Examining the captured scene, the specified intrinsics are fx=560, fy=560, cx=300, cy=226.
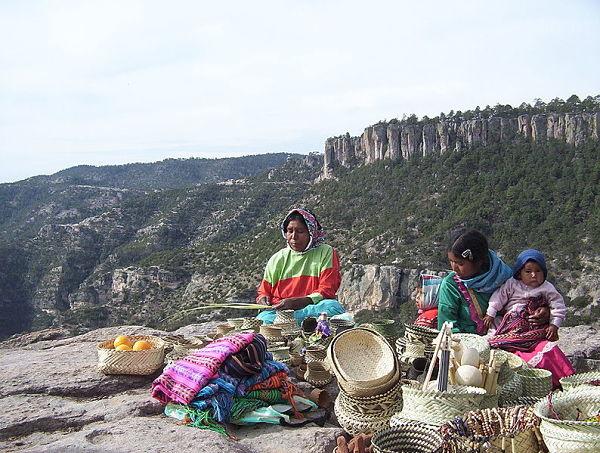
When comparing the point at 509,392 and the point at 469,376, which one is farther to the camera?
the point at 509,392

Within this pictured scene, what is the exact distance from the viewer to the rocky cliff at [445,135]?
4297 centimetres

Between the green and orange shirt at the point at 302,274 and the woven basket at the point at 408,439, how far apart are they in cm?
301

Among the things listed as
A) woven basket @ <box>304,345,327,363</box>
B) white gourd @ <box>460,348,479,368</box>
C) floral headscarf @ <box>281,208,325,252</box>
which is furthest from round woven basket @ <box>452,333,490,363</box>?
floral headscarf @ <box>281,208,325,252</box>

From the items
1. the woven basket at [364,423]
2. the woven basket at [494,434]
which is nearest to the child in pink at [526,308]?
the woven basket at [364,423]

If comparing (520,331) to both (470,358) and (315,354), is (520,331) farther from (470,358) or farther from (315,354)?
(315,354)

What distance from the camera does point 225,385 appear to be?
3428 mm

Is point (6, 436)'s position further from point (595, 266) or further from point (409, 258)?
point (409, 258)

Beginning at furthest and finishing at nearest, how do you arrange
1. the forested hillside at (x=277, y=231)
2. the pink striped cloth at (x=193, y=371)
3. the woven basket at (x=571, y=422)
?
1. the forested hillside at (x=277, y=231)
2. the pink striped cloth at (x=193, y=371)
3. the woven basket at (x=571, y=422)

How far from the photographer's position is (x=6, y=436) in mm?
3385

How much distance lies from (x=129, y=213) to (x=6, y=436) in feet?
193

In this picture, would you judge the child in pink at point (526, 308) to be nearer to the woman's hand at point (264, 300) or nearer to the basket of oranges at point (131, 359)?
the woman's hand at point (264, 300)

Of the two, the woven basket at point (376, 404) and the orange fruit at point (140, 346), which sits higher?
the orange fruit at point (140, 346)

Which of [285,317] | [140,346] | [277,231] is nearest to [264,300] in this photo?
[285,317]

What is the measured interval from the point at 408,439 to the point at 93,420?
2.02 m
